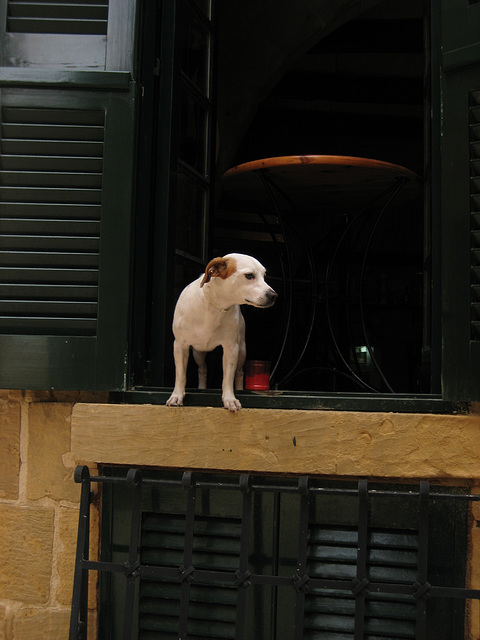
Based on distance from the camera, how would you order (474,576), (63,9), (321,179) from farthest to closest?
1. (321,179)
2. (63,9)
3. (474,576)

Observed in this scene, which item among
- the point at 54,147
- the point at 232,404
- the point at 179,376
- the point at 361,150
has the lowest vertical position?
the point at 232,404

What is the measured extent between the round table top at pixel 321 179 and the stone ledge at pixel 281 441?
3.89 ft

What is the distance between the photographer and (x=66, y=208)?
2979mm

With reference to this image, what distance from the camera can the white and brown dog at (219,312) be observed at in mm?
2691

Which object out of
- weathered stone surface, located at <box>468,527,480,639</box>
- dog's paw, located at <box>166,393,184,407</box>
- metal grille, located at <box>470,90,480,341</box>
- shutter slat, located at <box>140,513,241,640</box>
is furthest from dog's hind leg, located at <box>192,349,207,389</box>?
weathered stone surface, located at <box>468,527,480,639</box>

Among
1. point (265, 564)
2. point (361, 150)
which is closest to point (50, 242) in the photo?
point (265, 564)

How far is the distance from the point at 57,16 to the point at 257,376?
5.72 feet

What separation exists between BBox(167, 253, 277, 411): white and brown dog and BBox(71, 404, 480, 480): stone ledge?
0.34 ft

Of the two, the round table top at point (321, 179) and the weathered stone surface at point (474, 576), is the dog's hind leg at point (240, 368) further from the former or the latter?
the weathered stone surface at point (474, 576)

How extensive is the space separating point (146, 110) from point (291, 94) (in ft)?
14.3

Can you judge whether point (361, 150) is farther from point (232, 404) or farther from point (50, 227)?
point (232, 404)

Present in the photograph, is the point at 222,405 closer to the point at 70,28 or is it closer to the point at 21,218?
the point at 21,218

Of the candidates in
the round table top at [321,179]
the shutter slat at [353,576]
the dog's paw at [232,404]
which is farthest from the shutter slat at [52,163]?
the shutter slat at [353,576]

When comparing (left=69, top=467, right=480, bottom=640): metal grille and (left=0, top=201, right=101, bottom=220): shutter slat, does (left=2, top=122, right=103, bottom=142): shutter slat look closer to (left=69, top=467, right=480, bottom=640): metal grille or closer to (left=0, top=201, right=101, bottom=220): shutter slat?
(left=0, top=201, right=101, bottom=220): shutter slat
